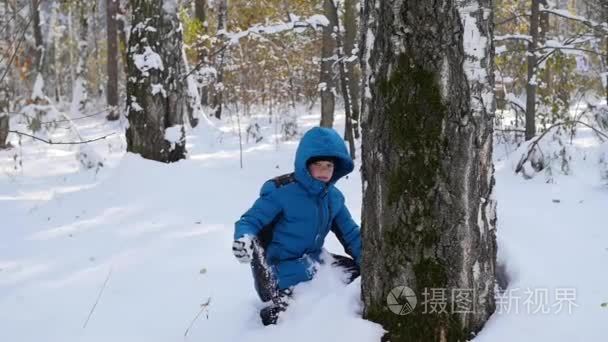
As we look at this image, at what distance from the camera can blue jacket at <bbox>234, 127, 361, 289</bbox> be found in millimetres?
2602

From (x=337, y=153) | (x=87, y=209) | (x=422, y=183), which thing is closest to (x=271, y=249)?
(x=337, y=153)

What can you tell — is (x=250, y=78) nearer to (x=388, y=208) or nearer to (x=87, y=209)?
(x=87, y=209)

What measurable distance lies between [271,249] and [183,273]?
1.27 metres

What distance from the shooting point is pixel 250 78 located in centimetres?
1555

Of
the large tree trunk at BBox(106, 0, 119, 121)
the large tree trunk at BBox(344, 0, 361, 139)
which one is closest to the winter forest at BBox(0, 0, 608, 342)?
the large tree trunk at BBox(344, 0, 361, 139)

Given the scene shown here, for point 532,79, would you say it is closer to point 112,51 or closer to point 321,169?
point 321,169

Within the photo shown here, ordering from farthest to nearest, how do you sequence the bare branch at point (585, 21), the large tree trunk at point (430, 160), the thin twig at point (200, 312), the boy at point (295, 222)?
the bare branch at point (585, 21)
the thin twig at point (200, 312)
the boy at point (295, 222)
the large tree trunk at point (430, 160)

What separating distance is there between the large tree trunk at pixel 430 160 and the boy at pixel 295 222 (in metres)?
0.54

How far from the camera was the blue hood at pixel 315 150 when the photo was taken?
2580 millimetres

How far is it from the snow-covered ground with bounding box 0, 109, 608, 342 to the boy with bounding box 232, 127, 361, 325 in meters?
0.10

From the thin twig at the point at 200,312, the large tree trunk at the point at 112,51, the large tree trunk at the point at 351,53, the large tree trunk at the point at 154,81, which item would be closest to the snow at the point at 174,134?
the large tree trunk at the point at 154,81

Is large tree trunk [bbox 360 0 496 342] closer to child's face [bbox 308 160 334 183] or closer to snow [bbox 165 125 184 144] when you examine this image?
child's face [bbox 308 160 334 183]

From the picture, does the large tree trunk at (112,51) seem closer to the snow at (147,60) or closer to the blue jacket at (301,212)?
the snow at (147,60)

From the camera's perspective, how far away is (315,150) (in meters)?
2.57
